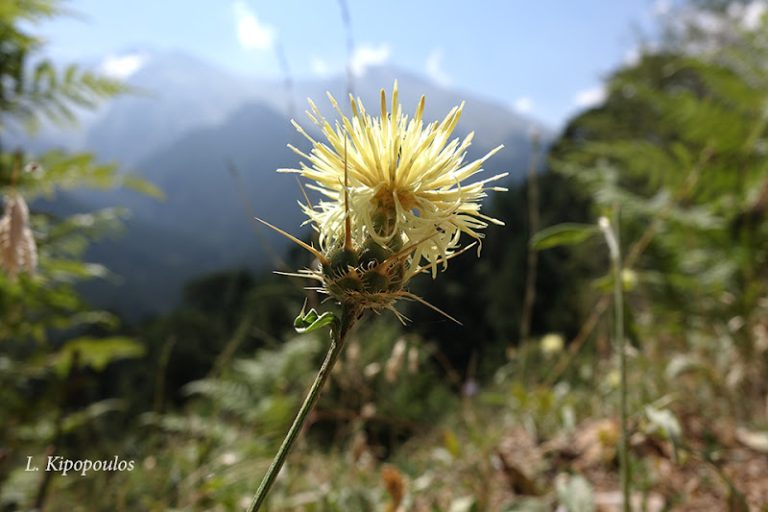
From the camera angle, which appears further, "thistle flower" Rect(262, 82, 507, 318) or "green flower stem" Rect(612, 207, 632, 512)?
"green flower stem" Rect(612, 207, 632, 512)

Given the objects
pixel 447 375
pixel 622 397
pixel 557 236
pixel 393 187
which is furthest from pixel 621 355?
pixel 447 375

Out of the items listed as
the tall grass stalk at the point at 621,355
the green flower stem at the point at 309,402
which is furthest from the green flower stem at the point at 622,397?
the green flower stem at the point at 309,402

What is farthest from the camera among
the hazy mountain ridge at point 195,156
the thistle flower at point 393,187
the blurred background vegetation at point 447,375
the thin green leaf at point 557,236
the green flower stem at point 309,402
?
the hazy mountain ridge at point 195,156

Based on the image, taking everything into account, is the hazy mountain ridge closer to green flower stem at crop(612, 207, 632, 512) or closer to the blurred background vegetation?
the blurred background vegetation

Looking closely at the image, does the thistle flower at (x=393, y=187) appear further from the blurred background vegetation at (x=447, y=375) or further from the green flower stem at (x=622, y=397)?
the green flower stem at (x=622, y=397)

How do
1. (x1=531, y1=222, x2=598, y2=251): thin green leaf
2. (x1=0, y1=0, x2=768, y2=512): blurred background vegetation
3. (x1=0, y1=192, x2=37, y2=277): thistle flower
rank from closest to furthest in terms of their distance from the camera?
(x1=0, y1=192, x2=37, y2=277): thistle flower
(x1=531, y1=222, x2=598, y2=251): thin green leaf
(x1=0, y1=0, x2=768, y2=512): blurred background vegetation

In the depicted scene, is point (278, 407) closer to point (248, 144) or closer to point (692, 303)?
point (692, 303)

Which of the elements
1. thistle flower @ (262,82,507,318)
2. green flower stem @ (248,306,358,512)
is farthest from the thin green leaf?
green flower stem @ (248,306,358,512)
